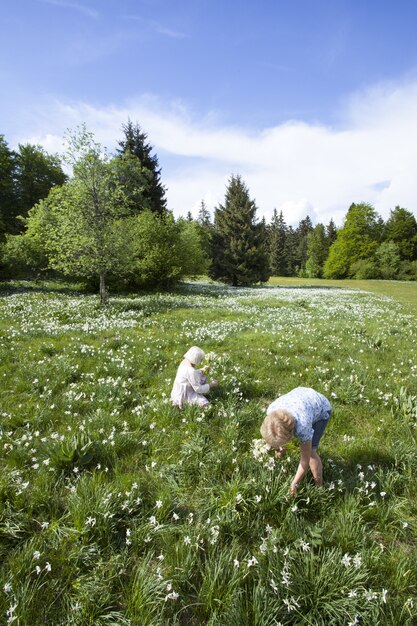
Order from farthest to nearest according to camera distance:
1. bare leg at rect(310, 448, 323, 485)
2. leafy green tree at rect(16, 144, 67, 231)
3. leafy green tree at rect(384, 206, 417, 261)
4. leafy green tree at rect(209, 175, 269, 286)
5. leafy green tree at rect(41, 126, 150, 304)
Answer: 1. leafy green tree at rect(384, 206, 417, 261)
2. leafy green tree at rect(209, 175, 269, 286)
3. leafy green tree at rect(16, 144, 67, 231)
4. leafy green tree at rect(41, 126, 150, 304)
5. bare leg at rect(310, 448, 323, 485)

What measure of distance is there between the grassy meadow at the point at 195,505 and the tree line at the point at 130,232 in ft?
39.1

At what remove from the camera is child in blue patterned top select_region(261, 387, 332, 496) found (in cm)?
336

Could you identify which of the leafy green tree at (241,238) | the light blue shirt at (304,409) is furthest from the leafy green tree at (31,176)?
the light blue shirt at (304,409)

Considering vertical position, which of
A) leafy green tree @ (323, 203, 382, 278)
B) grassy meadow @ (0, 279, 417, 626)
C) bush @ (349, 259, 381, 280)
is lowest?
grassy meadow @ (0, 279, 417, 626)

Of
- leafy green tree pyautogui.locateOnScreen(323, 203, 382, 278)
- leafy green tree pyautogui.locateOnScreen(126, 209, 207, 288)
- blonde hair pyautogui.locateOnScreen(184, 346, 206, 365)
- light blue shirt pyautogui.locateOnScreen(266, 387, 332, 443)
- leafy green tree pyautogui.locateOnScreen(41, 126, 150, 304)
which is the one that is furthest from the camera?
leafy green tree pyautogui.locateOnScreen(323, 203, 382, 278)

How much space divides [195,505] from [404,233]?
277 feet

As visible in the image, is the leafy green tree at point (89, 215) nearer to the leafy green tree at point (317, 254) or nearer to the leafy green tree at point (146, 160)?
the leafy green tree at point (146, 160)

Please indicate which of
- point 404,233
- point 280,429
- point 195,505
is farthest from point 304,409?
point 404,233

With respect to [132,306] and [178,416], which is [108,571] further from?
[132,306]

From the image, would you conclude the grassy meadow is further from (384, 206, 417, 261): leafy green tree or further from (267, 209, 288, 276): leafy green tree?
(267, 209, 288, 276): leafy green tree

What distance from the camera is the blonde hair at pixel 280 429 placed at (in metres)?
3.35

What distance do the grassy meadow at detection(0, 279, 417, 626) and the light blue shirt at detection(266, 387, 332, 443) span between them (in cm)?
74

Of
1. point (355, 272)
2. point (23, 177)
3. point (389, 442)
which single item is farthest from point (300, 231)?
point (389, 442)

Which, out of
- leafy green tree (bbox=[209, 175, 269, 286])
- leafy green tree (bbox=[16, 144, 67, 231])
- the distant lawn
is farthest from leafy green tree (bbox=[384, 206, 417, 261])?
leafy green tree (bbox=[16, 144, 67, 231])
